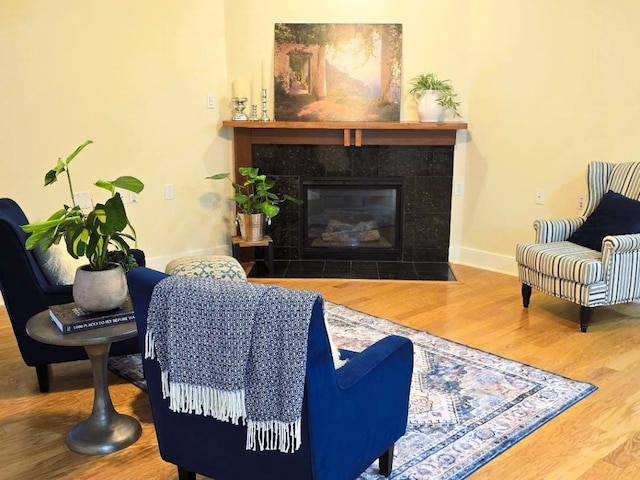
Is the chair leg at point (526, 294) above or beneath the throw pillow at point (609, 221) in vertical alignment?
beneath

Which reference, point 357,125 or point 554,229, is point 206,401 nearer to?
point 554,229

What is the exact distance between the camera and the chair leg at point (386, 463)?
7.16 ft

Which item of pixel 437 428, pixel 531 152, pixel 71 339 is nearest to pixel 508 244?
pixel 531 152

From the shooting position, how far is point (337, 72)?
5137 millimetres

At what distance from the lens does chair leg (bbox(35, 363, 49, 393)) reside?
287 centimetres

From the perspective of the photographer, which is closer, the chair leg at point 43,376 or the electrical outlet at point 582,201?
the chair leg at point 43,376

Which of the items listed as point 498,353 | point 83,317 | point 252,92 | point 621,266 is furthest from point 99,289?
point 252,92

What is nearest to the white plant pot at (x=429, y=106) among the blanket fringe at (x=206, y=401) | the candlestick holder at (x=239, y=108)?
the candlestick holder at (x=239, y=108)

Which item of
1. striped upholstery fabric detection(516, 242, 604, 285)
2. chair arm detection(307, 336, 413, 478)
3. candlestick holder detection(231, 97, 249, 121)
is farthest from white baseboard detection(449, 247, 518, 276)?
chair arm detection(307, 336, 413, 478)

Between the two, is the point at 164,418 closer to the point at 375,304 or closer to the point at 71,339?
the point at 71,339

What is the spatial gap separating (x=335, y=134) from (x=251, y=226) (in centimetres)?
108

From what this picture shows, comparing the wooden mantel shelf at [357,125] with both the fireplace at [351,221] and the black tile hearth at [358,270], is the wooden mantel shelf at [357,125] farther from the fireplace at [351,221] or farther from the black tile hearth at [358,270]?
the black tile hearth at [358,270]

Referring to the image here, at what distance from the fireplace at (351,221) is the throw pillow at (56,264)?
269 cm

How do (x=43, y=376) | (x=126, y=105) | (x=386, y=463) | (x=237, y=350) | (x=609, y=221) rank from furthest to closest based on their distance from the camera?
(x=126, y=105) < (x=609, y=221) < (x=43, y=376) < (x=386, y=463) < (x=237, y=350)
